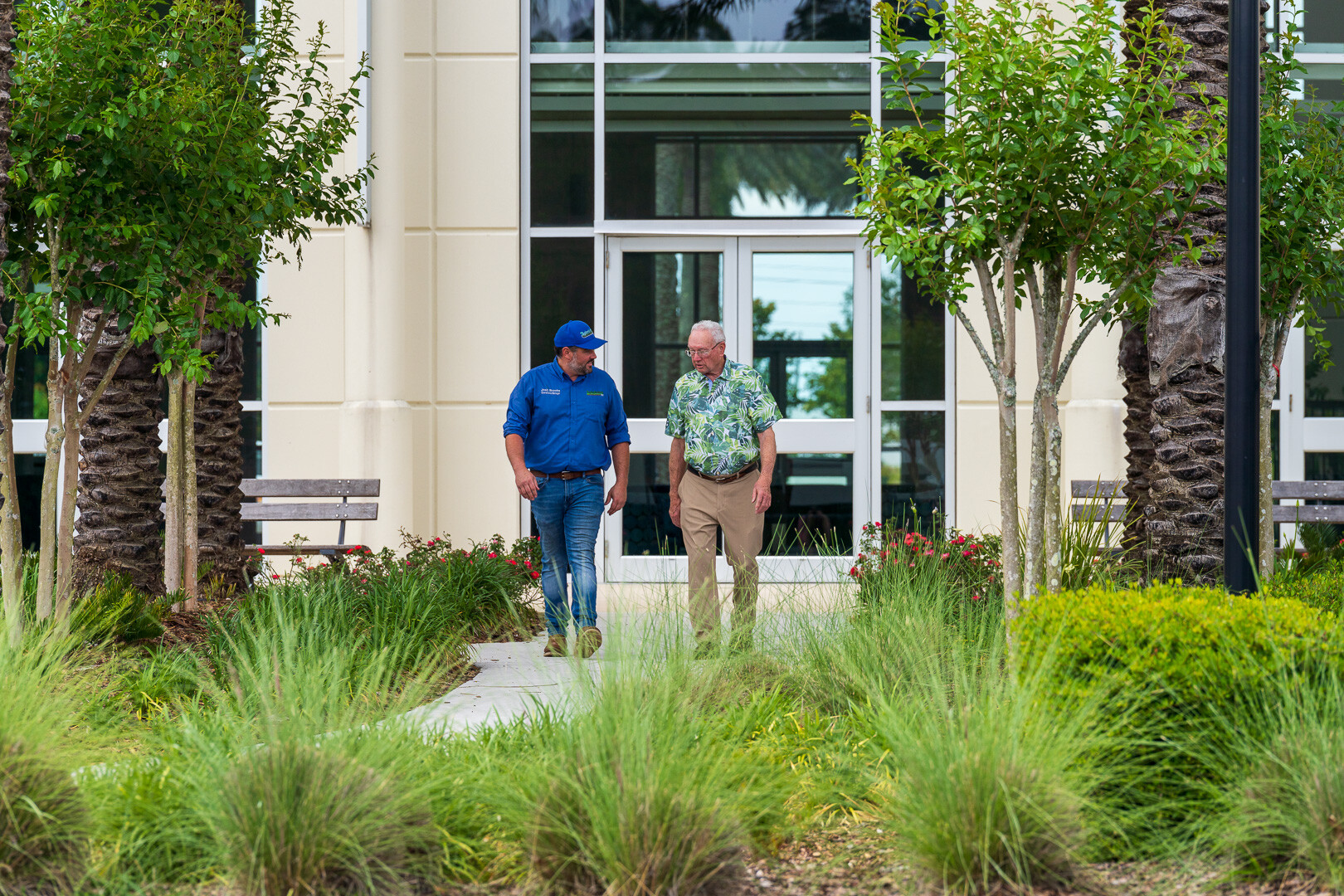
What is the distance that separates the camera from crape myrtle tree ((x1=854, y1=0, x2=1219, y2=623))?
16.4 feet

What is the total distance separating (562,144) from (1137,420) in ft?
17.8

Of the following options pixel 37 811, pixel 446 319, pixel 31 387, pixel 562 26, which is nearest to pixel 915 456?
pixel 446 319

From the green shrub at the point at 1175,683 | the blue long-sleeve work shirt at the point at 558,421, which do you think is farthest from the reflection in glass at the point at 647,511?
the green shrub at the point at 1175,683

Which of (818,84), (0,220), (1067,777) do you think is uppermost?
(818,84)

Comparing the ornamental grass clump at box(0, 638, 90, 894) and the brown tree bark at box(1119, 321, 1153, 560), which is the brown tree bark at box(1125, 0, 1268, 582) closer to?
the brown tree bark at box(1119, 321, 1153, 560)

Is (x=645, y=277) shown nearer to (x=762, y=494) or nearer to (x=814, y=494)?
(x=814, y=494)

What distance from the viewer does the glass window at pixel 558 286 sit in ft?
33.4

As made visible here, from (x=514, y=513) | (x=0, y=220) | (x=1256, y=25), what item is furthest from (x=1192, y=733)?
(x=514, y=513)

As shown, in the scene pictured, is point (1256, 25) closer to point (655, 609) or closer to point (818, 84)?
point (655, 609)

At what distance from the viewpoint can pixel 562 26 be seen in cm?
1027

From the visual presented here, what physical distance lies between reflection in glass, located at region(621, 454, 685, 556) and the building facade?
2 cm

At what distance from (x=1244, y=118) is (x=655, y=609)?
3.14m

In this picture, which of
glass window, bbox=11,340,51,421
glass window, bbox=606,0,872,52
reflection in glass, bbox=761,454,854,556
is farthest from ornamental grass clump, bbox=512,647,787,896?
glass window, bbox=11,340,51,421

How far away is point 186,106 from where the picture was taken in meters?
5.98
